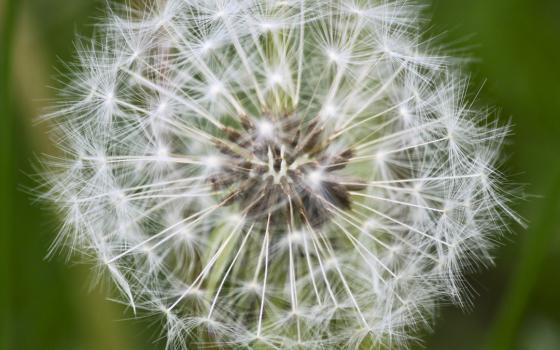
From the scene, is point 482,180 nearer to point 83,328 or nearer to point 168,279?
point 168,279

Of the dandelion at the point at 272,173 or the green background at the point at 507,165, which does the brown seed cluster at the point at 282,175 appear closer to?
the dandelion at the point at 272,173

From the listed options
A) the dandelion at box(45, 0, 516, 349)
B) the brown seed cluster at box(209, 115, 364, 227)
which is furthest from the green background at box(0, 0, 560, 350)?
the brown seed cluster at box(209, 115, 364, 227)

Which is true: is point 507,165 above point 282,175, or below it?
above

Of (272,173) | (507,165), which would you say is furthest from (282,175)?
(507,165)

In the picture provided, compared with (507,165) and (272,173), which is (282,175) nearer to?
(272,173)

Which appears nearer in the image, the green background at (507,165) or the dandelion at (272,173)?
the dandelion at (272,173)

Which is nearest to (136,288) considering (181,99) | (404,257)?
(181,99)

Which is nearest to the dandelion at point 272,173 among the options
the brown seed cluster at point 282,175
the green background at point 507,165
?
the brown seed cluster at point 282,175
